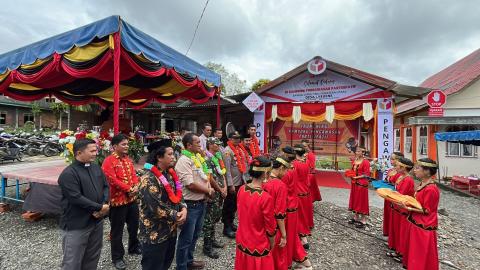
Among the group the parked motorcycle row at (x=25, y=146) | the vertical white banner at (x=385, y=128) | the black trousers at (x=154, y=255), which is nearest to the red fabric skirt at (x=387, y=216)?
the black trousers at (x=154, y=255)

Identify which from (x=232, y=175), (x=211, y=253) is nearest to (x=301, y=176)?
(x=232, y=175)

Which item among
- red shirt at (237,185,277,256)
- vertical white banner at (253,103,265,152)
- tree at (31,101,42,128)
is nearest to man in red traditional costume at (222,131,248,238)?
red shirt at (237,185,277,256)

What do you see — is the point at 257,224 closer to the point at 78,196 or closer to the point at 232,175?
the point at 78,196

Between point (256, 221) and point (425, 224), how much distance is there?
80.0 inches

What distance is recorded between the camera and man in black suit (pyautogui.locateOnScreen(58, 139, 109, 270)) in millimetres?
2330

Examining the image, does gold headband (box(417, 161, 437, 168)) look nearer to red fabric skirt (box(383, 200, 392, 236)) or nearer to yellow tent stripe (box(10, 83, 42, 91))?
red fabric skirt (box(383, 200, 392, 236))

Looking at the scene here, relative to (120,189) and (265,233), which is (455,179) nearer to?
(265,233)

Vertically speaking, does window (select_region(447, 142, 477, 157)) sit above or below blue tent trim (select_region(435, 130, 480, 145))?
below

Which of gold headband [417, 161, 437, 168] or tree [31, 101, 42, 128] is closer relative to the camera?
gold headband [417, 161, 437, 168]

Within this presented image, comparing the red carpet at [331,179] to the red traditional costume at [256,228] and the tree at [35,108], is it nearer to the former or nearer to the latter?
the red traditional costume at [256,228]

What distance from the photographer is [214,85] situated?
6.51 meters

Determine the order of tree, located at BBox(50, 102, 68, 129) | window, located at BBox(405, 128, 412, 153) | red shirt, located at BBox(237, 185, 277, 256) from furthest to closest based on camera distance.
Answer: tree, located at BBox(50, 102, 68, 129)
window, located at BBox(405, 128, 412, 153)
red shirt, located at BBox(237, 185, 277, 256)

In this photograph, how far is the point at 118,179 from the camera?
126 inches

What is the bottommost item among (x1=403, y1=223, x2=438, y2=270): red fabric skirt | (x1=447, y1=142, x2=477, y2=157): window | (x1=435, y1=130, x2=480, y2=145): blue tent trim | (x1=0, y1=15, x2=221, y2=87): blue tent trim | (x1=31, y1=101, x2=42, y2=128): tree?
(x1=403, y1=223, x2=438, y2=270): red fabric skirt
